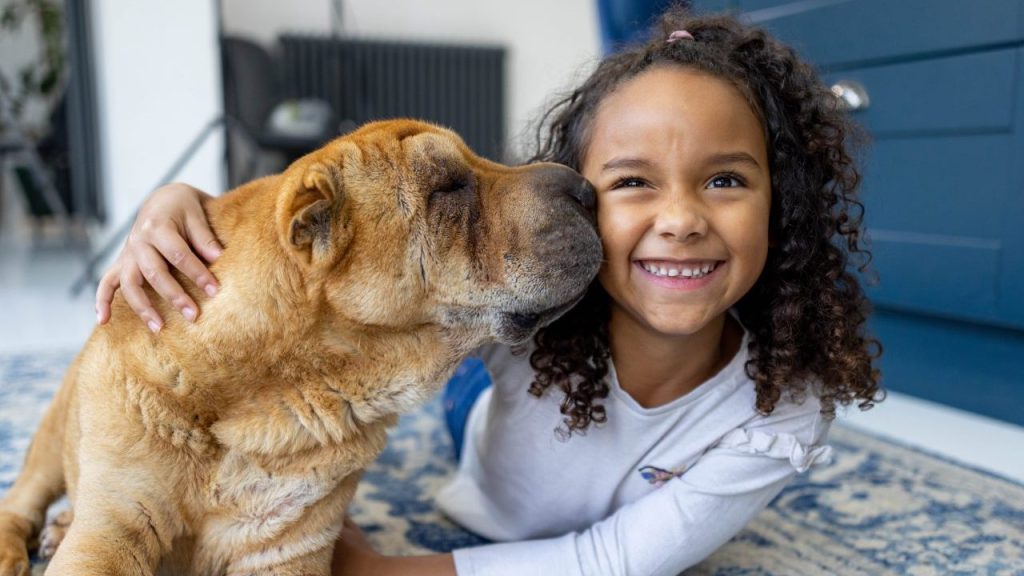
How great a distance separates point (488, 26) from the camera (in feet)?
19.5

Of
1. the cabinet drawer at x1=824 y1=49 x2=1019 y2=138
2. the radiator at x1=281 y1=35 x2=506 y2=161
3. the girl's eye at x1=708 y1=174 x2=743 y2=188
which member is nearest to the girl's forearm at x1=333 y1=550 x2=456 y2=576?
the girl's eye at x1=708 y1=174 x2=743 y2=188

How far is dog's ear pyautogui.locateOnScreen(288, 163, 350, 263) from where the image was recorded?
0.93m

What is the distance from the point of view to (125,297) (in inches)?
41.3

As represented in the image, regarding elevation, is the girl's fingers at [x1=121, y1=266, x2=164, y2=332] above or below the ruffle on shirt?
above

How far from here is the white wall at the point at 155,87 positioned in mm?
3809

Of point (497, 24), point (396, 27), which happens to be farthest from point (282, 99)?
point (497, 24)

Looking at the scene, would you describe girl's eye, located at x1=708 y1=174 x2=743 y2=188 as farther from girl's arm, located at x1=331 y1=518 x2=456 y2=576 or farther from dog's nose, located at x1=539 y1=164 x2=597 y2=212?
girl's arm, located at x1=331 y1=518 x2=456 y2=576

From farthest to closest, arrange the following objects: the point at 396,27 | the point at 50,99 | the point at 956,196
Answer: the point at 50,99 < the point at 396,27 < the point at 956,196

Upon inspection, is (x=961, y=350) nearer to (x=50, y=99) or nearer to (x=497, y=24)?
(x=497, y=24)

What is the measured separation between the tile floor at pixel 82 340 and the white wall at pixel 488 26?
198 centimetres

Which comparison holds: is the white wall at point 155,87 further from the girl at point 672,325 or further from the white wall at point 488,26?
the girl at point 672,325

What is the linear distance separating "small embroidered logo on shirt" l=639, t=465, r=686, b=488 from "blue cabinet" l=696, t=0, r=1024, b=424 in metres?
1.16

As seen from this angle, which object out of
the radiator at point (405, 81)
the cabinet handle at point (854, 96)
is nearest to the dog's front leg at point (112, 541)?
the cabinet handle at point (854, 96)

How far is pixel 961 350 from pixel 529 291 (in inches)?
65.1
